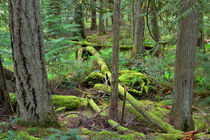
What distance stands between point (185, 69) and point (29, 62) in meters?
3.47

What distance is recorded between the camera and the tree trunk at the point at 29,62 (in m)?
3.20

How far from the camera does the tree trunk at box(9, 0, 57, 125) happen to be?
3.20 m

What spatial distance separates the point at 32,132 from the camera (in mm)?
3312

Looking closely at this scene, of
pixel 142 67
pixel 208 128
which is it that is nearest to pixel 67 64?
pixel 142 67

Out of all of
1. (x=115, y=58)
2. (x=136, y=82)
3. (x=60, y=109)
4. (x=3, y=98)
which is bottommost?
(x=60, y=109)

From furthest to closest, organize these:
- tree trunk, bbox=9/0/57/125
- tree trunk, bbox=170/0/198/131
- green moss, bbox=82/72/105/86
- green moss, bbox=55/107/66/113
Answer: green moss, bbox=82/72/105/86 → green moss, bbox=55/107/66/113 → tree trunk, bbox=170/0/198/131 → tree trunk, bbox=9/0/57/125

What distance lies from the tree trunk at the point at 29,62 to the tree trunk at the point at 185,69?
123 inches

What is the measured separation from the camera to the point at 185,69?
4402 mm

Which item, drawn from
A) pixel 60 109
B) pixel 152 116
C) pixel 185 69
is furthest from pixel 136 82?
pixel 185 69

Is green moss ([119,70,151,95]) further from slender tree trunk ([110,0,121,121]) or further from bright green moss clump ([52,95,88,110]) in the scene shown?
slender tree trunk ([110,0,121,121])

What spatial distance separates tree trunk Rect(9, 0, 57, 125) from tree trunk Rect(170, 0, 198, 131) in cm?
312

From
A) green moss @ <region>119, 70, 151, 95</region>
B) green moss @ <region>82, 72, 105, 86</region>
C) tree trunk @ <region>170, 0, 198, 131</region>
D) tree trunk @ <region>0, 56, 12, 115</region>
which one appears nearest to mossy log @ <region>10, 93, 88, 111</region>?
green moss @ <region>82, 72, 105, 86</region>

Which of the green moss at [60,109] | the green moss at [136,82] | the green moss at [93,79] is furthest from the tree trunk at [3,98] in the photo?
the green moss at [136,82]

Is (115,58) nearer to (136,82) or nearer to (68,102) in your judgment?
(68,102)
